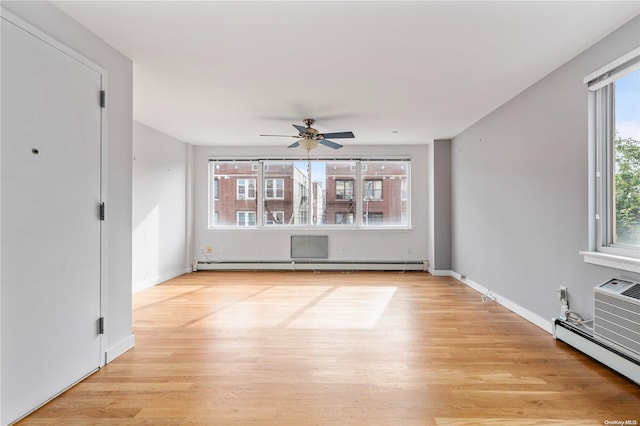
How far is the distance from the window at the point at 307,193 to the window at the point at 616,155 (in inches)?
150

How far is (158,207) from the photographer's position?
5121 millimetres

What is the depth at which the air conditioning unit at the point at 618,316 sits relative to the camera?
6.78ft

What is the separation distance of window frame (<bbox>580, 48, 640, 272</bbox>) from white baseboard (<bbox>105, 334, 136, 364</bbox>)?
3.81 metres

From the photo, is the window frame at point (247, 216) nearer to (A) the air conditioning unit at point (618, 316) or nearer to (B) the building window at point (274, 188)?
(B) the building window at point (274, 188)

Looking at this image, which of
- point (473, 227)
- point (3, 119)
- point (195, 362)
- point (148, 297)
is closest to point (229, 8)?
point (3, 119)

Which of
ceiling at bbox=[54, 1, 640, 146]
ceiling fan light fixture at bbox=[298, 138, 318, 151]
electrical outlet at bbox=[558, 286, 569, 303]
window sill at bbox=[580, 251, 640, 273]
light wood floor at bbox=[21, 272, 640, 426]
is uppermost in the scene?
ceiling at bbox=[54, 1, 640, 146]

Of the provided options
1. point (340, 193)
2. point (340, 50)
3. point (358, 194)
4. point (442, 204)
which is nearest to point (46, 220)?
point (340, 50)

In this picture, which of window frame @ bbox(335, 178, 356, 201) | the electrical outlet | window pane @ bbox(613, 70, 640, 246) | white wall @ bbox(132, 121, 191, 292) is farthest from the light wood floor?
window frame @ bbox(335, 178, 356, 201)

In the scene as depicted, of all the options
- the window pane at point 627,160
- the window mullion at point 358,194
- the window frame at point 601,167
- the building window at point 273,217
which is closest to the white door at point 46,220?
the window frame at point 601,167

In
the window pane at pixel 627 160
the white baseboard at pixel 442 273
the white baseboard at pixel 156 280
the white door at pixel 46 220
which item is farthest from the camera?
the white baseboard at pixel 442 273

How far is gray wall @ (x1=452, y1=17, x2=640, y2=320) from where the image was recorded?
262cm

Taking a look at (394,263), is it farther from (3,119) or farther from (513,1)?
(3,119)

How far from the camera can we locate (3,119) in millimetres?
1649

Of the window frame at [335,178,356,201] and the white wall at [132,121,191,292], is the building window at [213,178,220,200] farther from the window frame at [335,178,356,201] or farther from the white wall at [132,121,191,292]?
the window frame at [335,178,356,201]
